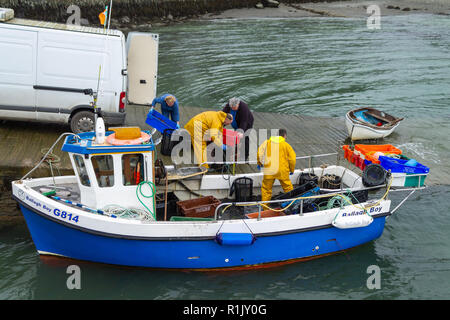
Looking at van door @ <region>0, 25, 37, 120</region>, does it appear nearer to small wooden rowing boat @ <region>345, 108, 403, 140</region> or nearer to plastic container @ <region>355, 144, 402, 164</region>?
plastic container @ <region>355, 144, 402, 164</region>

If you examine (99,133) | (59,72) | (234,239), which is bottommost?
(234,239)

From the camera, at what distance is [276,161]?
8.94 metres

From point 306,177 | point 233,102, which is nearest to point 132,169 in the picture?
point 233,102

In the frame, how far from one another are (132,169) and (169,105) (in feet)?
9.69

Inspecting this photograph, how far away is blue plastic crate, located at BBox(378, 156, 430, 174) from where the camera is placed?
8914 mm

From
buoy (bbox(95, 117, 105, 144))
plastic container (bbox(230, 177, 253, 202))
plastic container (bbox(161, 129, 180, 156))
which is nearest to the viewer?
buoy (bbox(95, 117, 105, 144))

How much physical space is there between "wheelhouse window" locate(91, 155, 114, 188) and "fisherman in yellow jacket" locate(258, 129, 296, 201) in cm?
279

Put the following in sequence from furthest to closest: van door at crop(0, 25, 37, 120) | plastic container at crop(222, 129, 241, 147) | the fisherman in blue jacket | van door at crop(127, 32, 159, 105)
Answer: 1. van door at crop(127, 32, 159, 105)
2. the fisherman in blue jacket
3. plastic container at crop(222, 129, 241, 147)
4. van door at crop(0, 25, 37, 120)

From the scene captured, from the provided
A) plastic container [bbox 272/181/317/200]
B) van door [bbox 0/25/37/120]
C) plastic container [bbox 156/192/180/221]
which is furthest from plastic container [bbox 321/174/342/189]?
van door [bbox 0/25/37/120]

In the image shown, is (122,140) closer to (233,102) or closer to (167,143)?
(167,143)

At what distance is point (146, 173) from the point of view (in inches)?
314

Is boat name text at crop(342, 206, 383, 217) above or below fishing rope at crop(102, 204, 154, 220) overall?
below

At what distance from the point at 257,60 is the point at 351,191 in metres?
16.1

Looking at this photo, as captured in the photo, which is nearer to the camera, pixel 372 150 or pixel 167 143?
pixel 372 150
